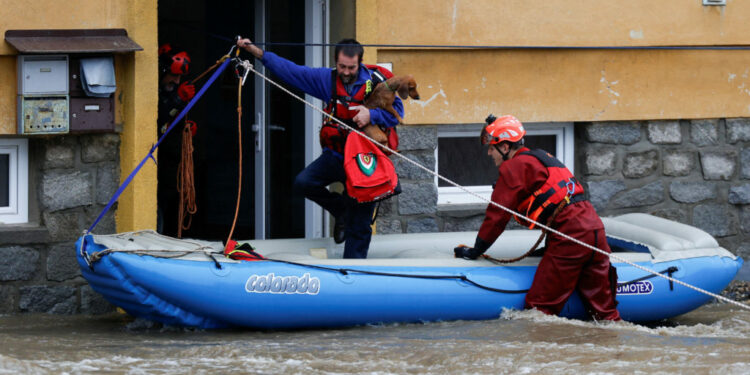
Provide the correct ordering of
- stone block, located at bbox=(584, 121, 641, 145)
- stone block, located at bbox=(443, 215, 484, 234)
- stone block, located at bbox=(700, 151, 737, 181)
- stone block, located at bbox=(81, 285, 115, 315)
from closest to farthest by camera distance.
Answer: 1. stone block, located at bbox=(81, 285, 115, 315)
2. stone block, located at bbox=(443, 215, 484, 234)
3. stone block, located at bbox=(584, 121, 641, 145)
4. stone block, located at bbox=(700, 151, 737, 181)

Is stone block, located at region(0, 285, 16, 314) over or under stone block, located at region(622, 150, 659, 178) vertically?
under

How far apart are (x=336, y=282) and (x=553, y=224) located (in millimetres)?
1310

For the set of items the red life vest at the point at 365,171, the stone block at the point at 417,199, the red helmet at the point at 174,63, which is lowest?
the stone block at the point at 417,199

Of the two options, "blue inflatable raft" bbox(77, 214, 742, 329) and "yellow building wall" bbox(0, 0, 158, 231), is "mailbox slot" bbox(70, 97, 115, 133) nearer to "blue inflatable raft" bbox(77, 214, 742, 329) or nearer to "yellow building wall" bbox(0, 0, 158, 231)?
"yellow building wall" bbox(0, 0, 158, 231)

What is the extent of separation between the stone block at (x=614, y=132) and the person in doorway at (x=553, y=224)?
1.68m

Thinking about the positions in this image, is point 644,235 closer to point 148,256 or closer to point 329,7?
point 329,7

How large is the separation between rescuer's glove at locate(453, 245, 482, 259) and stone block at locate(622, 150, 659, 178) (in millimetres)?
2016

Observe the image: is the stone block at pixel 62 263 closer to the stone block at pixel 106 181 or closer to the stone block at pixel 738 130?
the stone block at pixel 106 181

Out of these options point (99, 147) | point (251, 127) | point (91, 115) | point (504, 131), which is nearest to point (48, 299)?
point (99, 147)

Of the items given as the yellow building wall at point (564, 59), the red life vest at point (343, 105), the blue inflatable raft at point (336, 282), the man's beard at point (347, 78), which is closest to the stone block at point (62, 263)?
the blue inflatable raft at point (336, 282)

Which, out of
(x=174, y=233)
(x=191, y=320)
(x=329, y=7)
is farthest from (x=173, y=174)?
(x=191, y=320)

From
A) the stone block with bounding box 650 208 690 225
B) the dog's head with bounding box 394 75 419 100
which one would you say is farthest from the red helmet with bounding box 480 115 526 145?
the stone block with bounding box 650 208 690 225

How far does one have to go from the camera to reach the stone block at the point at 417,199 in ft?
25.0

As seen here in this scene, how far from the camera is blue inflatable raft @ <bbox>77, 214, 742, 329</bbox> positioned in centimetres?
582
